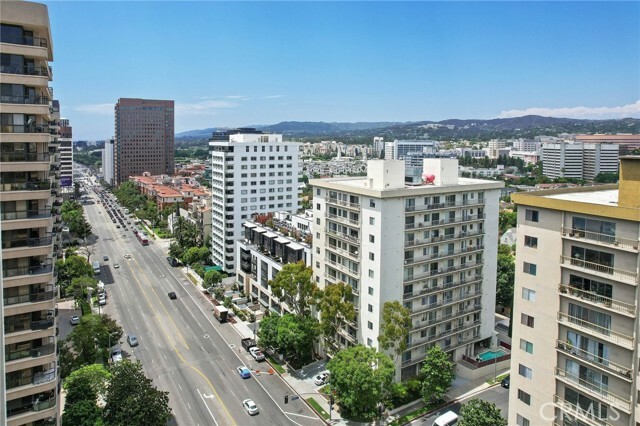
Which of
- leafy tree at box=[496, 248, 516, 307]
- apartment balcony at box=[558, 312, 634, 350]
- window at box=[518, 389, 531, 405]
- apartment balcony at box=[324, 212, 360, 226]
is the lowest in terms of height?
leafy tree at box=[496, 248, 516, 307]

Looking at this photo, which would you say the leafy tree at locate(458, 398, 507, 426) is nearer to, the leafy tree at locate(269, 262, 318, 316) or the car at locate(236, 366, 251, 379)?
the leafy tree at locate(269, 262, 318, 316)

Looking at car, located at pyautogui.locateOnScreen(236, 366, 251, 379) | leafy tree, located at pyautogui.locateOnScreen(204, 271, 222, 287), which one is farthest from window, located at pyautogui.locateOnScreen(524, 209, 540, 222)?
leafy tree, located at pyautogui.locateOnScreen(204, 271, 222, 287)

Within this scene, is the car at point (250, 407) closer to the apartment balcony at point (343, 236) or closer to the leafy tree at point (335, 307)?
the leafy tree at point (335, 307)

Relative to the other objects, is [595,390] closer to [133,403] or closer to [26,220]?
[133,403]

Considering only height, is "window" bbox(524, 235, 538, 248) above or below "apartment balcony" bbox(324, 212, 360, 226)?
above

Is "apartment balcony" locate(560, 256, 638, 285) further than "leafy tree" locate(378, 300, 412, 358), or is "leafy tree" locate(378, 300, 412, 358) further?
"leafy tree" locate(378, 300, 412, 358)

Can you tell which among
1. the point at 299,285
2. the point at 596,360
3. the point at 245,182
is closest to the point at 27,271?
the point at 299,285
